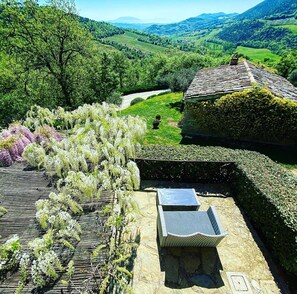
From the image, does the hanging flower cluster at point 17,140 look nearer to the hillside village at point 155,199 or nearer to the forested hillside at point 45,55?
the hillside village at point 155,199

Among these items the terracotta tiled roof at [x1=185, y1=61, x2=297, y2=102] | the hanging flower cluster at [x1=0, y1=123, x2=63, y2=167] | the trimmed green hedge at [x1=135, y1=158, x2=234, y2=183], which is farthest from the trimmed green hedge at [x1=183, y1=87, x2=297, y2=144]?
the hanging flower cluster at [x1=0, y1=123, x2=63, y2=167]

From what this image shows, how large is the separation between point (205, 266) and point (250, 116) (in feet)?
35.4

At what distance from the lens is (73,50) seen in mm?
23266

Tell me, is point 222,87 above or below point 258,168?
above

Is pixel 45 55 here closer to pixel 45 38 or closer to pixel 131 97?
pixel 45 38

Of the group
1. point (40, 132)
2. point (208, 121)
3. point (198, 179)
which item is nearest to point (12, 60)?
point (40, 132)

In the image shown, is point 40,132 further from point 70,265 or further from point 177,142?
point 177,142

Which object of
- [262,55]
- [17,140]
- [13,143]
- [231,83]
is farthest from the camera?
[262,55]

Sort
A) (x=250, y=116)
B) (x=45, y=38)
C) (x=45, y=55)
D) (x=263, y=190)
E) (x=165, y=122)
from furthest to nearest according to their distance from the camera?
(x=45, y=55)
(x=45, y=38)
(x=165, y=122)
(x=250, y=116)
(x=263, y=190)

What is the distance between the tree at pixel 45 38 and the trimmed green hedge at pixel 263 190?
675 inches

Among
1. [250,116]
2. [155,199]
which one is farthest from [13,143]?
[250,116]

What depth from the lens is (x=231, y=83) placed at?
16.7m

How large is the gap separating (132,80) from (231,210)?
6193 centimetres

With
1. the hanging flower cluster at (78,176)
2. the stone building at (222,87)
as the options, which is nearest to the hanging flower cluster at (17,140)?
the hanging flower cluster at (78,176)
